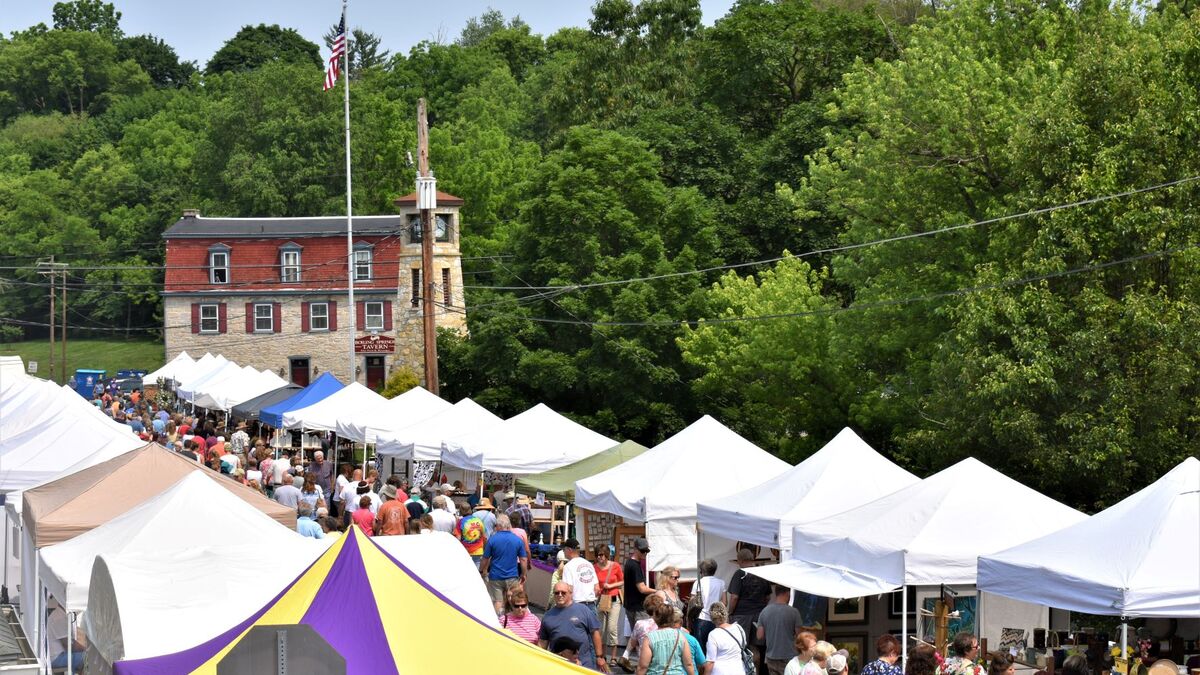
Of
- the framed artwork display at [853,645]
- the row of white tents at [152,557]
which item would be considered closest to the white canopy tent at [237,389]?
the row of white tents at [152,557]

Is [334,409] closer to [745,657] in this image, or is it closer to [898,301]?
[898,301]

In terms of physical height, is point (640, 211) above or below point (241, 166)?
below

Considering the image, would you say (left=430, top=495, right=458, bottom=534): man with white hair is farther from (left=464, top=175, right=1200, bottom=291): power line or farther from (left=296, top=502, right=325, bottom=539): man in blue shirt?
(left=464, top=175, right=1200, bottom=291): power line

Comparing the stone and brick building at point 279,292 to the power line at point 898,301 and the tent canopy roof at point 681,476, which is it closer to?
the power line at point 898,301

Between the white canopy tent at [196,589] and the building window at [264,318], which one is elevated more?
the building window at [264,318]

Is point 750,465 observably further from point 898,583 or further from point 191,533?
point 191,533

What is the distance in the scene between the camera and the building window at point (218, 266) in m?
70.8

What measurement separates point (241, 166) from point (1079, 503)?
63725 millimetres

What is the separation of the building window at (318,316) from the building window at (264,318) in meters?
1.77

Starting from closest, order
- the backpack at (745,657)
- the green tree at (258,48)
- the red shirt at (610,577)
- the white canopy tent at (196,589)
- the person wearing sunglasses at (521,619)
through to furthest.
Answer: the white canopy tent at (196,589)
the backpack at (745,657)
the person wearing sunglasses at (521,619)
the red shirt at (610,577)
the green tree at (258,48)

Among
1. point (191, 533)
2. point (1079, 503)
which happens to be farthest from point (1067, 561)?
point (1079, 503)

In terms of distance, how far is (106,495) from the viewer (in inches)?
647

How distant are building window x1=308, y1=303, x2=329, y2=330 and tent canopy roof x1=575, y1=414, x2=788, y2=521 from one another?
5146 centimetres

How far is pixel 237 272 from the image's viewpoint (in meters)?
70.9
